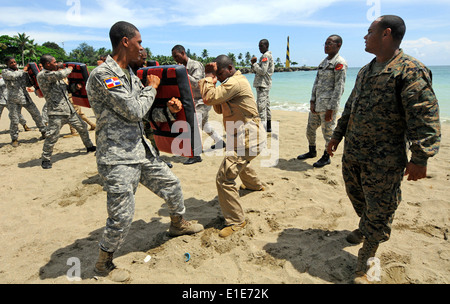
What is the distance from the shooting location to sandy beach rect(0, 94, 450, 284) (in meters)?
2.63

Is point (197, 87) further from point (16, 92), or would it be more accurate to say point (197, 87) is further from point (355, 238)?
point (16, 92)

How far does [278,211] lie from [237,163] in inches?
41.7

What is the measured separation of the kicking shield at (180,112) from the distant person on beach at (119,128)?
0.11 m

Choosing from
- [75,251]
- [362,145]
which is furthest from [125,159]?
[362,145]

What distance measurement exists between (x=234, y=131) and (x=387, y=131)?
64.0 inches

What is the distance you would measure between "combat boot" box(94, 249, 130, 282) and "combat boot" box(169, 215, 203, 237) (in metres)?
0.72

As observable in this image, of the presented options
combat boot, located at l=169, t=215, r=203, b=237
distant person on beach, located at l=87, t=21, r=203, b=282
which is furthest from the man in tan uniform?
distant person on beach, located at l=87, t=21, r=203, b=282

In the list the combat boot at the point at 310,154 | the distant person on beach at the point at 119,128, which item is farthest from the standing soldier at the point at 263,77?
the distant person on beach at the point at 119,128

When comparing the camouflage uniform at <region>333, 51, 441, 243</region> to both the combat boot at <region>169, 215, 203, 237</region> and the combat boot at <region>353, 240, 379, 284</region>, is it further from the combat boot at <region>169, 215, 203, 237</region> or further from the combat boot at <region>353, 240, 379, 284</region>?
the combat boot at <region>169, 215, 203, 237</region>

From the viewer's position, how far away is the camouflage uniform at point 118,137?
7.39 ft

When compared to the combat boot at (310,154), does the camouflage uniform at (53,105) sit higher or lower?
higher

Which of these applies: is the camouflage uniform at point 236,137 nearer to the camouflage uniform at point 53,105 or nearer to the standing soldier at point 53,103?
the standing soldier at point 53,103

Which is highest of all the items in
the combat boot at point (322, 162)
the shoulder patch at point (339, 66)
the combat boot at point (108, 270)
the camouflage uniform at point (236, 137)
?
the shoulder patch at point (339, 66)

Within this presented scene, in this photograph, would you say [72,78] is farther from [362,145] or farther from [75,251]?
[362,145]
